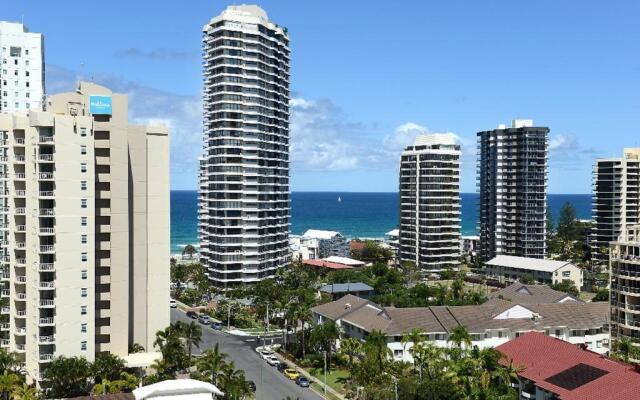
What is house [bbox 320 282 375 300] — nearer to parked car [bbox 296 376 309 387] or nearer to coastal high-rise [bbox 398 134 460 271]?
coastal high-rise [bbox 398 134 460 271]

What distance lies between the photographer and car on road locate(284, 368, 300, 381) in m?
80.9

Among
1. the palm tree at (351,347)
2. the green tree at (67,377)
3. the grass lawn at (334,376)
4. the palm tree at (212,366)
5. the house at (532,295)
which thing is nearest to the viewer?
the palm tree at (212,366)

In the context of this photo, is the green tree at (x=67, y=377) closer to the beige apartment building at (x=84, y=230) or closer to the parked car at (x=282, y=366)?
the beige apartment building at (x=84, y=230)

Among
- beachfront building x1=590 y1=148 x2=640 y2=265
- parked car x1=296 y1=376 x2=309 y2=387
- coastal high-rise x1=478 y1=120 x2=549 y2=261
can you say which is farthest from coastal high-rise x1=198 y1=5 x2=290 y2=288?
beachfront building x1=590 y1=148 x2=640 y2=265

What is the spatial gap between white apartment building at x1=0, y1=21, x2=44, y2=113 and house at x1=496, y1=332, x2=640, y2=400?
128829 millimetres

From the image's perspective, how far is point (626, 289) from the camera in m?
81.5

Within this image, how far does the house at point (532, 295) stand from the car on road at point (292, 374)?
1727 inches

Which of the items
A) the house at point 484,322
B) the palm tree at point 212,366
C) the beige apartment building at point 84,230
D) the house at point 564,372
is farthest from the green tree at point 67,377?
the house at point 564,372

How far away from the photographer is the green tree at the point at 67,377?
65.4 metres

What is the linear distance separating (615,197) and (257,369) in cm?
13176

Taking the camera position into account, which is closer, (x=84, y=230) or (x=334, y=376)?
(x=84, y=230)

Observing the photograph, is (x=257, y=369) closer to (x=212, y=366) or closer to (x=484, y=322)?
(x=212, y=366)

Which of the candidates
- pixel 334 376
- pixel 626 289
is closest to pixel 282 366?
pixel 334 376

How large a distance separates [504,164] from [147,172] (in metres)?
125
